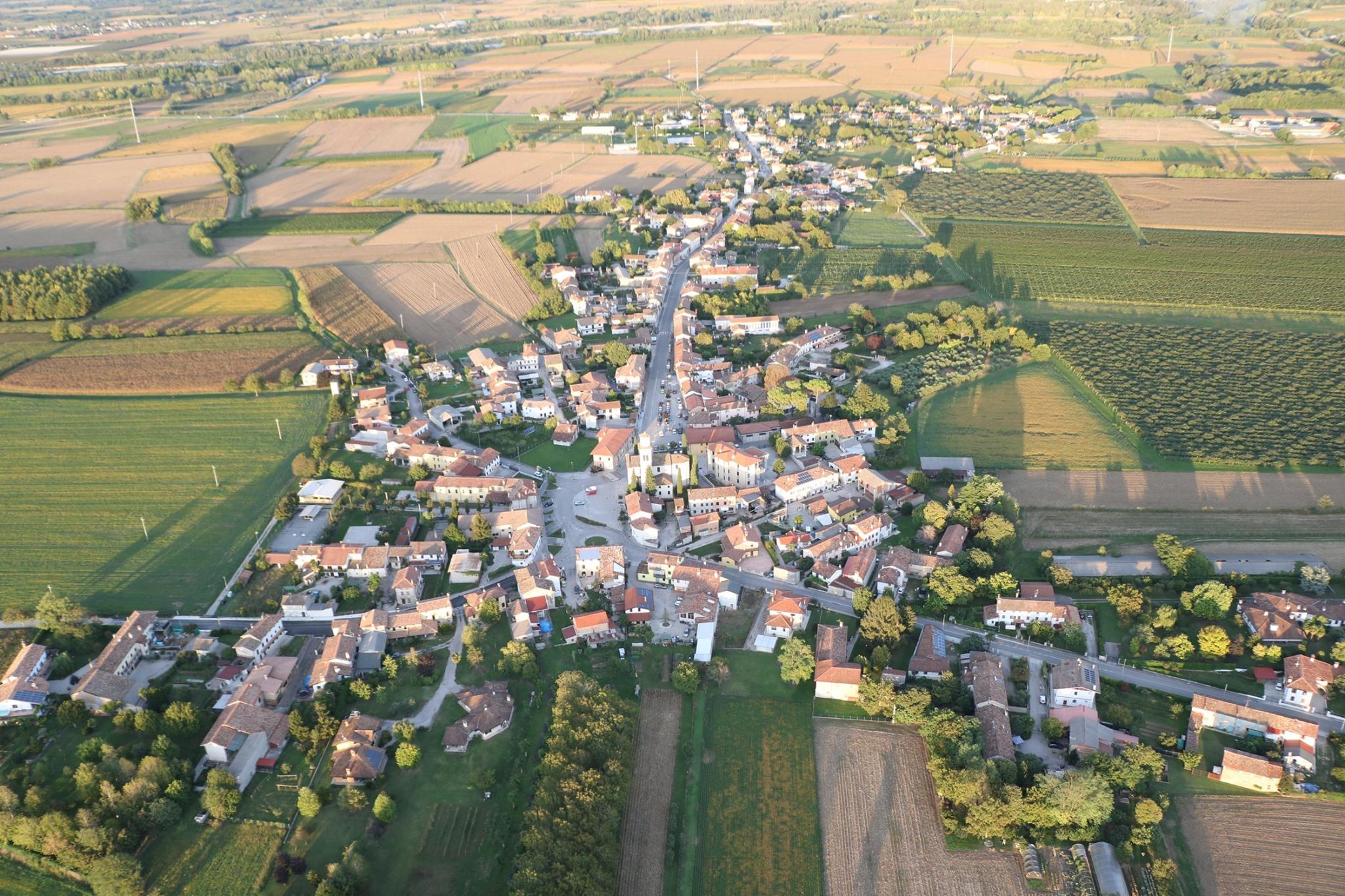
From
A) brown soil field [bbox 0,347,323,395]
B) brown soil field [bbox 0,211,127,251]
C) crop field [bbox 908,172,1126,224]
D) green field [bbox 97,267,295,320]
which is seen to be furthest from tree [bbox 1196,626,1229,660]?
brown soil field [bbox 0,211,127,251]

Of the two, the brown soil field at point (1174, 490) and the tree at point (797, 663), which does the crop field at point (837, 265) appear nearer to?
the brown soil field at point (1174, 490)

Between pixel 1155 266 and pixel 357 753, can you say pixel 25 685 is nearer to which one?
pixel 357 753

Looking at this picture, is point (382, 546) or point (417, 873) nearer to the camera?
point (417, 873)

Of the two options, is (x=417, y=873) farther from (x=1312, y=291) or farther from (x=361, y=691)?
(x=1312, y=291)

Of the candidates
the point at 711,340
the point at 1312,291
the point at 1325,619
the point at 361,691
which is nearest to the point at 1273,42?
the point at 1312,291

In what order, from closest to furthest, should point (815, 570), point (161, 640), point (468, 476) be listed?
point (161, 640)
point (815, 570)
point (468, 476)

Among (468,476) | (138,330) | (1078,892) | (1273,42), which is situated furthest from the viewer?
(1273,42)

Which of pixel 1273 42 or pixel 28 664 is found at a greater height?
pixel 1273 42

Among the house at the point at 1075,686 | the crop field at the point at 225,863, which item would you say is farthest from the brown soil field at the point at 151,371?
the house at the point at 1075,686
